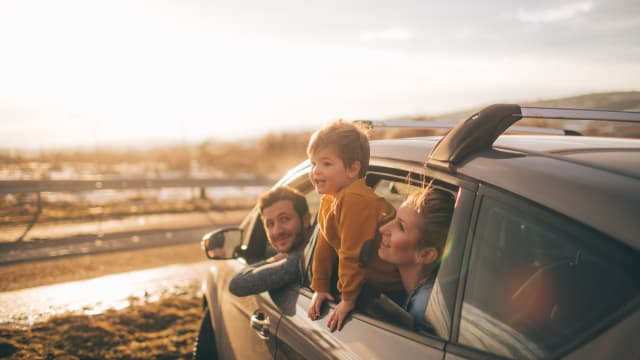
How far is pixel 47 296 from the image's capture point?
6.83 meters

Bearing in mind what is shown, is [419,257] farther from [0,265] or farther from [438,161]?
[0,265]

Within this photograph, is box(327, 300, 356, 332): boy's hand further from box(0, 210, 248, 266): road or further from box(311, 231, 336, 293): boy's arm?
box(0, 210, 248, 266): road

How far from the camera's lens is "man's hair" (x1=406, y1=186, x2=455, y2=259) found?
6.50 feet

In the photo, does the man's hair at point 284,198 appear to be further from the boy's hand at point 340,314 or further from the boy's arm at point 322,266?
the boy's hand at point 340,314

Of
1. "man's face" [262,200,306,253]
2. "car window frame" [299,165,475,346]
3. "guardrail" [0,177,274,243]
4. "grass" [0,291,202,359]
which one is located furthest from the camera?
"guardrail" [0,177,274,243]

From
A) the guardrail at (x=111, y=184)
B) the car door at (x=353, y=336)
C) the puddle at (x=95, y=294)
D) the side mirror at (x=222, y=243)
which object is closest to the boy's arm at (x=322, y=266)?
the car door at (x=353, y=336)

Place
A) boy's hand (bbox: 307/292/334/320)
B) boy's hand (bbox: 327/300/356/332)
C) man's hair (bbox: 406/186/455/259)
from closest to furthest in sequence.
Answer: man's hair (bbox: 406/186/455/259) < boy's hand (bbox: 327/300/356/332) < boy's hand (bbox: 307/292/334/320)

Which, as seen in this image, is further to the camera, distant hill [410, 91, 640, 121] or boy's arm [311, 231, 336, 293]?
boy's arm [311, 231, 336, 293]

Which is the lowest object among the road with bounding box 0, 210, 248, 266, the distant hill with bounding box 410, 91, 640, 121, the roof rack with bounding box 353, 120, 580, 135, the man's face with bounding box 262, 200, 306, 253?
the road with bounding box 0, 210, 248, 266

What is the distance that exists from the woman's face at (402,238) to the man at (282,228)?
0.83 metres

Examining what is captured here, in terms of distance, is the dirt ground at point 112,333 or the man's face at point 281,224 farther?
the dirt ground at point 112,333

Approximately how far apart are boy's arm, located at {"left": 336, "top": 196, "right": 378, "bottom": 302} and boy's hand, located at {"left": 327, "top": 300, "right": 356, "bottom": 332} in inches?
0.9

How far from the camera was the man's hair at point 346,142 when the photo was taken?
102 inches

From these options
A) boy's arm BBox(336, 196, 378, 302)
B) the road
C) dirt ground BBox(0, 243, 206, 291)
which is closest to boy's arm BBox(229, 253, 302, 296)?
boy's arm BBox(336, 196, 378, 302)
